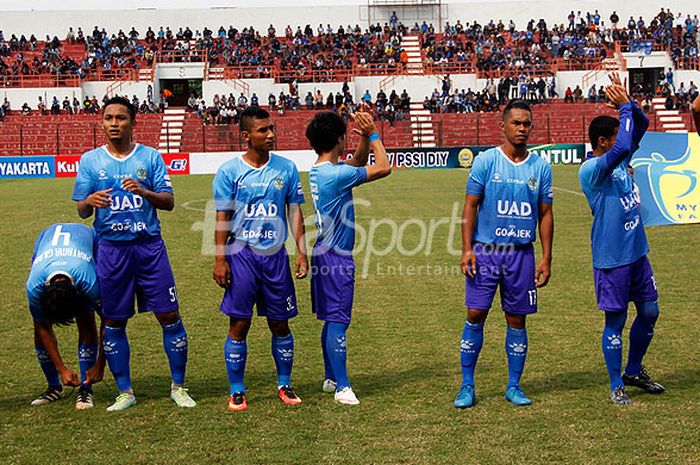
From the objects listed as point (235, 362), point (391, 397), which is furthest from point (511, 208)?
point (235, 362)

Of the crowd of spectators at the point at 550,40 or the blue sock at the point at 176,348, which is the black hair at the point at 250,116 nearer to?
the blue sock at the point at 176,348

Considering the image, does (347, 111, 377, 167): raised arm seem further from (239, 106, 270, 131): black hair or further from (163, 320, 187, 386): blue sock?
(163, 320, 187, 386): blue sock

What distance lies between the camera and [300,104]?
50531 mm

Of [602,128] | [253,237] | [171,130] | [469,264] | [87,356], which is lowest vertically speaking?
[87,356]

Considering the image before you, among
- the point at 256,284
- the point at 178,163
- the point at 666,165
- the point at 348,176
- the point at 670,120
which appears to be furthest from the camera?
the point at 670,120

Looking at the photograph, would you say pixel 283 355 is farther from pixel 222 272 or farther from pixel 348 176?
pixel 348 176

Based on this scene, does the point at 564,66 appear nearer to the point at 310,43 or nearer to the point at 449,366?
the point at 310,43

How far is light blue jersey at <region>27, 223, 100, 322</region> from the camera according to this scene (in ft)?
21.5

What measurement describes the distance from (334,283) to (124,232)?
5.41 ft

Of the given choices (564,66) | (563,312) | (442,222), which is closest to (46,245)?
(563,312)

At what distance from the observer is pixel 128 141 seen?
710 centimetres

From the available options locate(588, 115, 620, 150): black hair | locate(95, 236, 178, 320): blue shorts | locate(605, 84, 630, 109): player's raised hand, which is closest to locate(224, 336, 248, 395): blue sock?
locate(95, 236, 178, 320): blue shorts

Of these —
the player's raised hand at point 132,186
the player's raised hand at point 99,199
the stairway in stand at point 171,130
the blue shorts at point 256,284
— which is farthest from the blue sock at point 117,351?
the stairway in stand at point 171,130

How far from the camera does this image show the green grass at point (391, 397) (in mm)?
5996
